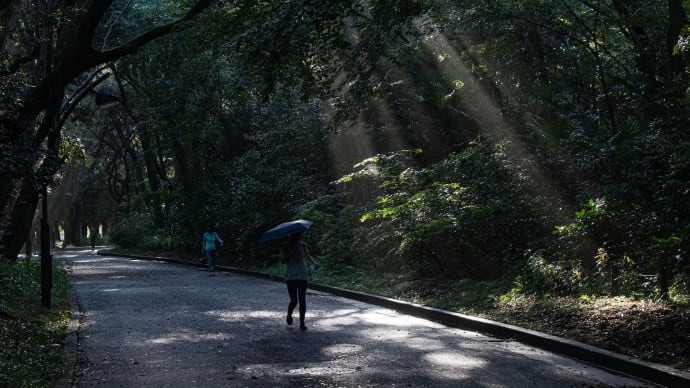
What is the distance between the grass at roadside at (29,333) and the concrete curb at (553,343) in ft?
19.2

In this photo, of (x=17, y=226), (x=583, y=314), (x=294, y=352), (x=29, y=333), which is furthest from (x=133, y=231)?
(x=583, y=314)

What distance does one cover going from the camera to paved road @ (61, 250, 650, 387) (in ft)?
24.4

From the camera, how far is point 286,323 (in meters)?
12.0

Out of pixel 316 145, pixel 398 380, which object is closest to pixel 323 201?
pixel 316 145

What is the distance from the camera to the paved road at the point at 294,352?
7.45m

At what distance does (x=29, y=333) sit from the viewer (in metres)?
9.94

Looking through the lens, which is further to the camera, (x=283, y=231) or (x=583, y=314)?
(x=283, y=231)

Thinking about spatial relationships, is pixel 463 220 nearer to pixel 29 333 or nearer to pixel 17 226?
pixel 29 333

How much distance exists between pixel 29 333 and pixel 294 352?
12.6 feet

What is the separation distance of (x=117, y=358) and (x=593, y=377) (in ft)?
18.6

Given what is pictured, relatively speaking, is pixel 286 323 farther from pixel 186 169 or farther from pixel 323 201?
pixel 186 169

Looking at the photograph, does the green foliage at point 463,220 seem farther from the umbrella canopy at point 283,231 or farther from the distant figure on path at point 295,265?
the umbrella canopy at point 283,231

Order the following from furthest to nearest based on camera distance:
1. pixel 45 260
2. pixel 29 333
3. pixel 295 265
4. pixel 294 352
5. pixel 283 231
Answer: pixel 45 260
pixel 295 265
pixel 283 231
pixel 29 333
pixel 294 352

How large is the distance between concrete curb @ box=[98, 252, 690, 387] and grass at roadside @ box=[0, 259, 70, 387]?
586 cm
